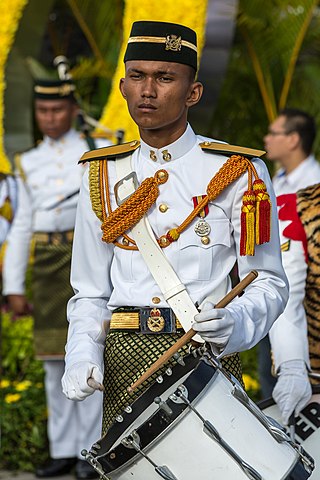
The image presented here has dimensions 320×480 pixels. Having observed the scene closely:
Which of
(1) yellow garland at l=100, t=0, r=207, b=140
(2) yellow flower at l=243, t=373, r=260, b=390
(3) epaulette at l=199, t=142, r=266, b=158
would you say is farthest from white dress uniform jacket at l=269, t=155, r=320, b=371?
Result: (1) yellow garland at l=100, t=0, r=207, b=140

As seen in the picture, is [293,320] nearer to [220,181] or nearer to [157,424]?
[220,181]

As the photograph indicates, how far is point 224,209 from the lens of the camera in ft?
12.3

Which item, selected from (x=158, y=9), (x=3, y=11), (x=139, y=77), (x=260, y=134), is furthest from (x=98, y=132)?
(x=139, y=77)

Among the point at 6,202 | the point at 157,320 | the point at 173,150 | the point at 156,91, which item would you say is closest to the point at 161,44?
the point at 156,91

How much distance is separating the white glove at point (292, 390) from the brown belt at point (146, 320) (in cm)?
93

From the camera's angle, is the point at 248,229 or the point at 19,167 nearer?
the point at 248,229

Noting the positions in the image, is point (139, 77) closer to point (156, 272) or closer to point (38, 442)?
point (156, 272)

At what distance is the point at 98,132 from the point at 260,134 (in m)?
3.68

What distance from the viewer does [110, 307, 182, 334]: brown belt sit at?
3.65 meters

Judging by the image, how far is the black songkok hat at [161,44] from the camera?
12.0ft

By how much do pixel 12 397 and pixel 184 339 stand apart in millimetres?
4775

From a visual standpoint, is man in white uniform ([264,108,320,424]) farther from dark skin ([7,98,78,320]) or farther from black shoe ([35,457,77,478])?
dark skin ([7,98,78,320])

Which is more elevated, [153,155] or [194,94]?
[194,94]

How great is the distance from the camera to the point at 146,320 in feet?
12.1
